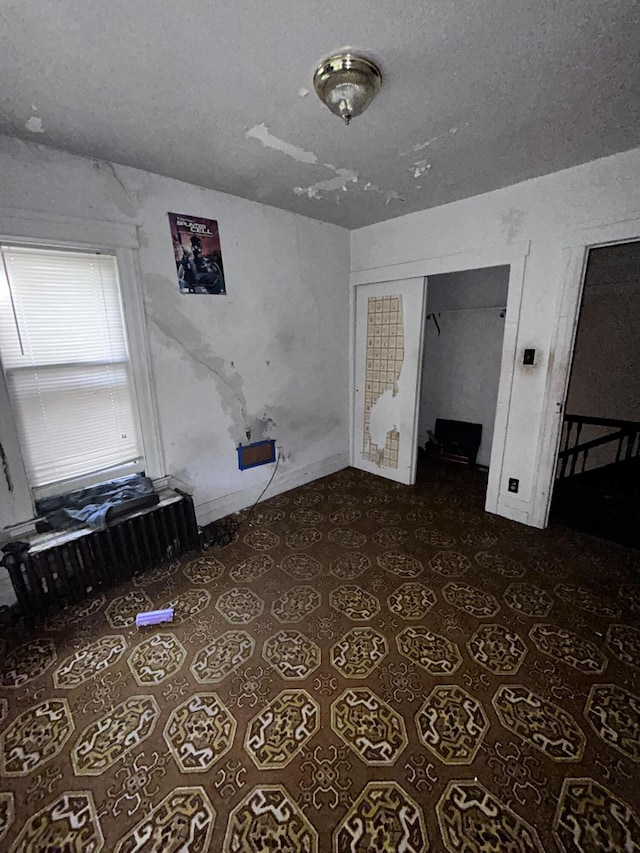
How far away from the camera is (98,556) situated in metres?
2.19

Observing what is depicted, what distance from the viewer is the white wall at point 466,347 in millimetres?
4117

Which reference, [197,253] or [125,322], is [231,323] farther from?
[125,322]

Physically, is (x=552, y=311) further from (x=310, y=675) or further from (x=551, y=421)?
(x=310, y=675)

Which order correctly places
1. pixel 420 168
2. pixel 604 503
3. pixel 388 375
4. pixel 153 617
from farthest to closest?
1. pixel 388 375
2. pixel 604 503
3. pixel 420 168
4. pixel 153 617

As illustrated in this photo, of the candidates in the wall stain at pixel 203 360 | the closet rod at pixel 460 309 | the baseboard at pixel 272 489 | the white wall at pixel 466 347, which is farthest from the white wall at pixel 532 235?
the wall stain at pixel 203 360

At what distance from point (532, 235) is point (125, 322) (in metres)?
3.00

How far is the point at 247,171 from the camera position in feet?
7.74

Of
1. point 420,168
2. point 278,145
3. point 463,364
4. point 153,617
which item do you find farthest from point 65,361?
point 463,364

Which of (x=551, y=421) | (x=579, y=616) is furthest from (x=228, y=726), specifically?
(x=551, y=421)

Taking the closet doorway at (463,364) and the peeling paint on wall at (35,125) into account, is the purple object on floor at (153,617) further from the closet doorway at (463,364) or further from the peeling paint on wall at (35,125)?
the closet doorway at (463,364)

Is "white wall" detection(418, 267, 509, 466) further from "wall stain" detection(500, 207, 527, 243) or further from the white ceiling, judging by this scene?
the white ceiling

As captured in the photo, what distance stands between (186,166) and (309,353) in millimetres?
1793

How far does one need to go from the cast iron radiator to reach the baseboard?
413 millimetres

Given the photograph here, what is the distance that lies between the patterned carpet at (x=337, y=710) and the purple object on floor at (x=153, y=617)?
7 centimetres
